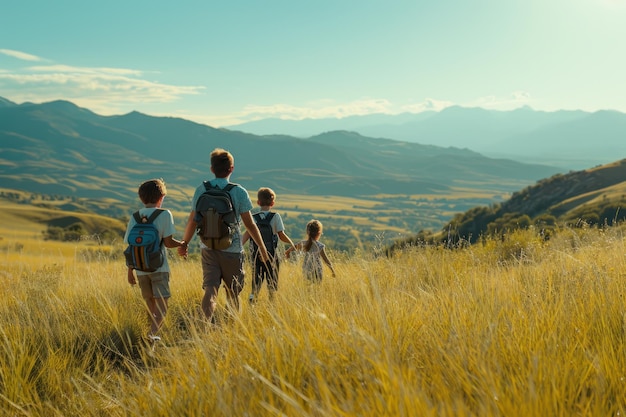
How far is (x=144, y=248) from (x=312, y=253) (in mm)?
2866

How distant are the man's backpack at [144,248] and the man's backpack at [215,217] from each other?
0.53 meters

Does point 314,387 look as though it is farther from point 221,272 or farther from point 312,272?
point 312,272

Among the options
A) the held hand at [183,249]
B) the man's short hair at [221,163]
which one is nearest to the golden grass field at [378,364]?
the held hand at [183,249]

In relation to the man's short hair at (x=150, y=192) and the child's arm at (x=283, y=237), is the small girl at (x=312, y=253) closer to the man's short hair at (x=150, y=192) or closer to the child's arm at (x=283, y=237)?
the child's arm at (x=283, y=237)

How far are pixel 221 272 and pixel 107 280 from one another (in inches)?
92.3

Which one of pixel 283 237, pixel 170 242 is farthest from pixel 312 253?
pixel 170 242

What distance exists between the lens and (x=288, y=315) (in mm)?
3562

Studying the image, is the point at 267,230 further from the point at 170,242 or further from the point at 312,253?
the point at 170,242

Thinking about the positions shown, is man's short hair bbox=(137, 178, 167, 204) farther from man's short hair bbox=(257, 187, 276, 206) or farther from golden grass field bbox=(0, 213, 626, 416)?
man's short hair bbox=(257, 187, 276, 206)

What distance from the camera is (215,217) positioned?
5609 mm

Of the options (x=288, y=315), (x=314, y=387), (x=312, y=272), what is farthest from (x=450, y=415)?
(x=312, y=272)

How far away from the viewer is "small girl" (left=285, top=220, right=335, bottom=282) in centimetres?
737

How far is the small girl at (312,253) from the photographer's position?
7371mm

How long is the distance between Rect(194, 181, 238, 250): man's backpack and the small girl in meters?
1.92
